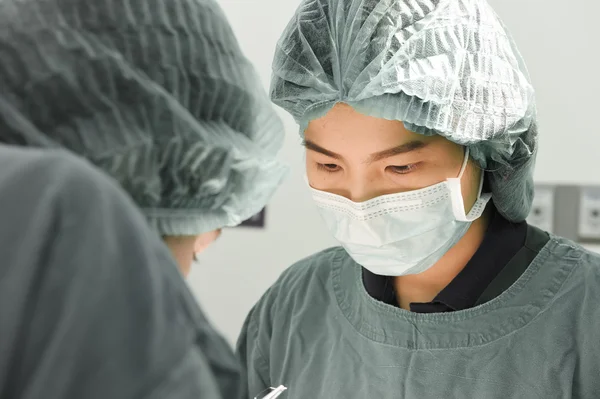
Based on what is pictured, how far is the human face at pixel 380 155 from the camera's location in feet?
3.78

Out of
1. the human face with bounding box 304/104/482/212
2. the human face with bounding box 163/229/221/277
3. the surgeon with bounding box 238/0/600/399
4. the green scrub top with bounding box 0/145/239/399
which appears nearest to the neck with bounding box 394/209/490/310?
the surgeon with bounding box 238/0/600/399

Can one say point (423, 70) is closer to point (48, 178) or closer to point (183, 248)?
point (183, 248)

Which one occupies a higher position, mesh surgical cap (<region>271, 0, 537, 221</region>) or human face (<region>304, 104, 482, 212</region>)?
mesh surgical cap (<region>271, 0, 537, 221</region>)

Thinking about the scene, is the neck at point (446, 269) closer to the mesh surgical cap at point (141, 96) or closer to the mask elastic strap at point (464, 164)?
the mask elastic strap at point (464, 164)

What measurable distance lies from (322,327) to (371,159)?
41 cm

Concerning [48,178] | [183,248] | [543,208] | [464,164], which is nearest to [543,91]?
[543,208]

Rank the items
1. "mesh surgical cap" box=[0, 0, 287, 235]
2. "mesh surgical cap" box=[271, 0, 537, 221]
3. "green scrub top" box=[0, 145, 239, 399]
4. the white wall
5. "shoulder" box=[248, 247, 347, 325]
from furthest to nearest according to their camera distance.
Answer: the white wall, "shoulder" box=[248, 247, 347, 325], "mesh surgical cap" box=[271, 0, 537, 221], "mesh surgical cap" box=[0, 0, 287, 235], "green scrub top" box=[0, 145, 239, 399]

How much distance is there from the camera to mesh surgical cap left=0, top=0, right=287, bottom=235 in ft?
1.95

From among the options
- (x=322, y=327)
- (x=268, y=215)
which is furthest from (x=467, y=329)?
(x=268, y=215)

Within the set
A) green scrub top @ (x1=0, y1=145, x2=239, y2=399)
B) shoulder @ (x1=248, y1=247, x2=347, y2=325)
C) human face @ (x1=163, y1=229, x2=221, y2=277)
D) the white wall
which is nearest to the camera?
green scrub top @ (x1=0, y1=145, x2=239, y2=399)

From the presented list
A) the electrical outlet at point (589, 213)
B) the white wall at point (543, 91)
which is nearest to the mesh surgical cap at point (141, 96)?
the white wall at point (543, 91)

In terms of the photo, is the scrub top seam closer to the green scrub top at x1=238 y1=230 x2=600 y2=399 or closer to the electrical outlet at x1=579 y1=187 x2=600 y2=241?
the green scrub top at x1=238 y1=230 x2=600 y2=399

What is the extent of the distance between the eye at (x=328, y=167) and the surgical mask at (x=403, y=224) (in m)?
0.05

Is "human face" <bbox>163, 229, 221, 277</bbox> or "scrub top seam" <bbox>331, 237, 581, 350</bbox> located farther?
"scrub top seam" <bbox>331, 237, 581, 350</bbox>
